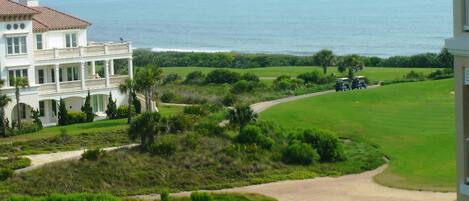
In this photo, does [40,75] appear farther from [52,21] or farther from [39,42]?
[52,21]

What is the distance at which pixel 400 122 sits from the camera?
186 feet

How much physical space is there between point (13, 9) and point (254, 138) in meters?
15.7

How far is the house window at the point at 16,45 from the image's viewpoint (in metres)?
54.5

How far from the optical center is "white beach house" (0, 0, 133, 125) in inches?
2143

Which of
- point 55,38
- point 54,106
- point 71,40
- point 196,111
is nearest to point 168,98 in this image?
point 71,40

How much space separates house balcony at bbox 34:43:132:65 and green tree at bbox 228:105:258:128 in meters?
10.6

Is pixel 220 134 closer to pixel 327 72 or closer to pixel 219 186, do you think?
pixel 219 186

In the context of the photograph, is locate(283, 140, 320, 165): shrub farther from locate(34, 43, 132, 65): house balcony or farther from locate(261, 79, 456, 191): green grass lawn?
locate(34, 43, 132, 65): house balcony

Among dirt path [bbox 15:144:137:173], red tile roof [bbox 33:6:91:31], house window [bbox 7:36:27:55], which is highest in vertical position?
red tile roof [bbox 33:6:91:31]

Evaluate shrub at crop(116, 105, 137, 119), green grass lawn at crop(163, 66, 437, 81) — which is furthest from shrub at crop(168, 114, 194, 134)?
green grass lawn at crop(163, 66, 437, 81)

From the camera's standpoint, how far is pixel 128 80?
56.4 metres

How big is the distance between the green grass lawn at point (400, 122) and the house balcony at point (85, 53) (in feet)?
31.5

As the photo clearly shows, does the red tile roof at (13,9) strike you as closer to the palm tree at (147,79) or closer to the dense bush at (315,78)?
the palm tree at (147,79)

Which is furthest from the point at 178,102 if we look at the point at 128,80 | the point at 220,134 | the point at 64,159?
the point at 64,159
